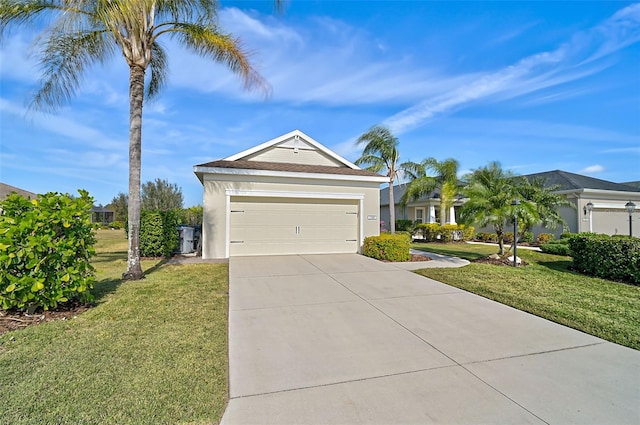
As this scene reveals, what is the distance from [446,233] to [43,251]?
62.2 feet

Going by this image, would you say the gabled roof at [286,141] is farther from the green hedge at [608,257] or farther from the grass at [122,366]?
the green hedge at [608,257]

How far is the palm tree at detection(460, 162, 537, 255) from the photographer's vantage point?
379 inches

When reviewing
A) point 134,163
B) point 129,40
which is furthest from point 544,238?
point 129,40

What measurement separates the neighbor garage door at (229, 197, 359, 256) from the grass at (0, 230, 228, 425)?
556 centimetres

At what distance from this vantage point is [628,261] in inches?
293

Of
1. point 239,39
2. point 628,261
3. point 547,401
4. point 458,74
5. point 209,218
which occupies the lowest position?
point 547,401

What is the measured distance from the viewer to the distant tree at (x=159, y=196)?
29.0 m

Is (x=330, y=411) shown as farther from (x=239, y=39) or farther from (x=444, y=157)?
(x=444, y=157)

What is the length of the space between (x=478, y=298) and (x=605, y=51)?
887 centimetres

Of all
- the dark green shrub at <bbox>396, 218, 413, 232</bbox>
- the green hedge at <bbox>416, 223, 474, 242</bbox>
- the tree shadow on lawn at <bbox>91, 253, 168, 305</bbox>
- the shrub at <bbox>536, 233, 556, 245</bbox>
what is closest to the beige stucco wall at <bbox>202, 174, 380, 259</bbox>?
the tree shadow on lawn at <bbox>91, 253, 168, 305</bbox>

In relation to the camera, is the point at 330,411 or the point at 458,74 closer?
the point at 330,411

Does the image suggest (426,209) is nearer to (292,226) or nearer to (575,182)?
(575,182)

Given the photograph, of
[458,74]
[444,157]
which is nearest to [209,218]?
[458,74]

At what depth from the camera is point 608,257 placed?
7.93 meters
